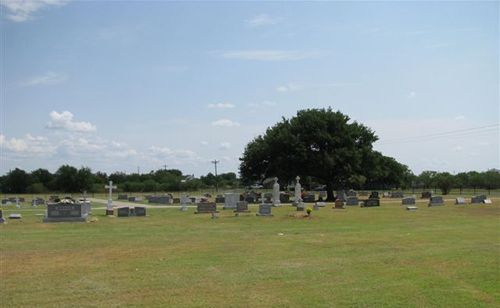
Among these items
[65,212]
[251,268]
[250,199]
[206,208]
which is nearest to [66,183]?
[250,199]

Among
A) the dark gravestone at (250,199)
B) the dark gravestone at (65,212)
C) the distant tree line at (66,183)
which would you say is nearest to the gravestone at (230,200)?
the dark gravestone at (250,199)

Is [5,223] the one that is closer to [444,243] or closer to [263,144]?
[444,243]

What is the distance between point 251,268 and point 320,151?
44802 mm

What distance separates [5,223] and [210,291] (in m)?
20.0

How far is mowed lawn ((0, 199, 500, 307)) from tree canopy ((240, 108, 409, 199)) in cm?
3342

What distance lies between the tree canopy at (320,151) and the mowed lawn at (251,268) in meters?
33.4

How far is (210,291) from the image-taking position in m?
9.98

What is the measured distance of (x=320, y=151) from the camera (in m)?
56.6

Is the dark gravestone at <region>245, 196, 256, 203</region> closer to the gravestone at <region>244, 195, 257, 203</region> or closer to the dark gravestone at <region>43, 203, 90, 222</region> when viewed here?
the gravestone at <region>244, 195, 257, 203</region>

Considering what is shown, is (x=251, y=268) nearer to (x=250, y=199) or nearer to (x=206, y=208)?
(x=206, y=208)

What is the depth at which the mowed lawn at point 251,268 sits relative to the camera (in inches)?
372

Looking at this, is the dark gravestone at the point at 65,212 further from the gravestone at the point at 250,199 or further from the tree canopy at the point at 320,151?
the tree canopy at the point at 320,151

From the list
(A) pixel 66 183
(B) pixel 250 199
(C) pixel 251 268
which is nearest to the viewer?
(C) pixel 251 268

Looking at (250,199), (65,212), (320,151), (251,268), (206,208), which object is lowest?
(251,268)
